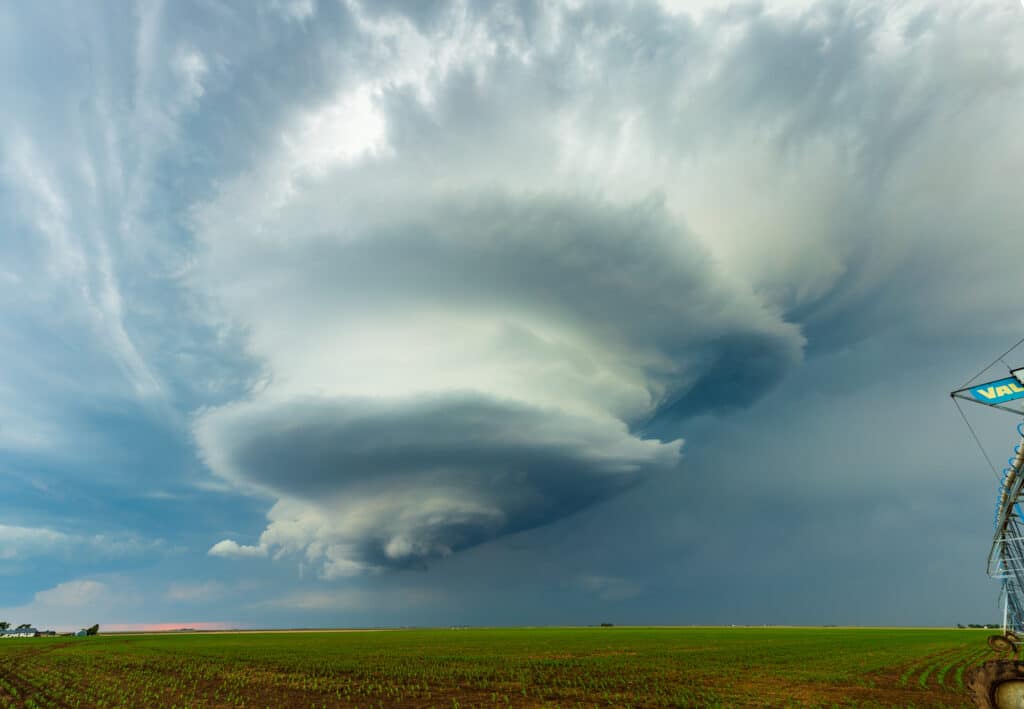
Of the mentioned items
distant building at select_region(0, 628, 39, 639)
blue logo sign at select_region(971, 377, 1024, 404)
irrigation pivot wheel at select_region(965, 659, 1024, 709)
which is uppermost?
blue logo sign at select_region(971, 377, 1024, 404)

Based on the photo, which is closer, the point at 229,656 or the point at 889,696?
the point at 889,696

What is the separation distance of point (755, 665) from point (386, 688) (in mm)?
42179

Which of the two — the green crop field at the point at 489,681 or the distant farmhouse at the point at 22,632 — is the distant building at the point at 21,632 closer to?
the distant farmhouse at the point at 22,632

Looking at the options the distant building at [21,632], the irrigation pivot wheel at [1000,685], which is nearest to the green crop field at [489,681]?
the irrigation pivot wheel at [1000,685]

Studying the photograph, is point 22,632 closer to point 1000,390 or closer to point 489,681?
point 489,681

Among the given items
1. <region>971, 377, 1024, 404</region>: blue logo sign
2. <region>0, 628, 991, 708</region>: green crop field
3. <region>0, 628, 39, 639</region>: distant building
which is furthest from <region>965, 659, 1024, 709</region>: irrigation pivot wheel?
<region>0, 628, 39, 639</region>: distant building

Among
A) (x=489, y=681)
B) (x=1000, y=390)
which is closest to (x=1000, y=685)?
(x=1000, y=390)

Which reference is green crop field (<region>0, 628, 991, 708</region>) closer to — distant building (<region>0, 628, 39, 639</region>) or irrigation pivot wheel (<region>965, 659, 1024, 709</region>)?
irrigation pivot wheel (<region>965, 659, 1024, 709</region>)

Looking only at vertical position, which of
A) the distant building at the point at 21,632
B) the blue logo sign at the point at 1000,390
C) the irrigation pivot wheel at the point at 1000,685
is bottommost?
the distant building at the point at 21,632

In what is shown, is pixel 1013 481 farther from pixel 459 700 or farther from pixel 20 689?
pixel 20 689

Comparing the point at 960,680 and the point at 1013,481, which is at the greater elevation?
the point at 1013,481

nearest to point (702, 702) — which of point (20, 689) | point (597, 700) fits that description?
point (597, 700)

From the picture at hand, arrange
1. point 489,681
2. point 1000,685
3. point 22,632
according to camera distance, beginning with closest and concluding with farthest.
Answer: point 1000,685 → point 489,681 → point 22,632

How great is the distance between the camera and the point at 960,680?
4762cm
